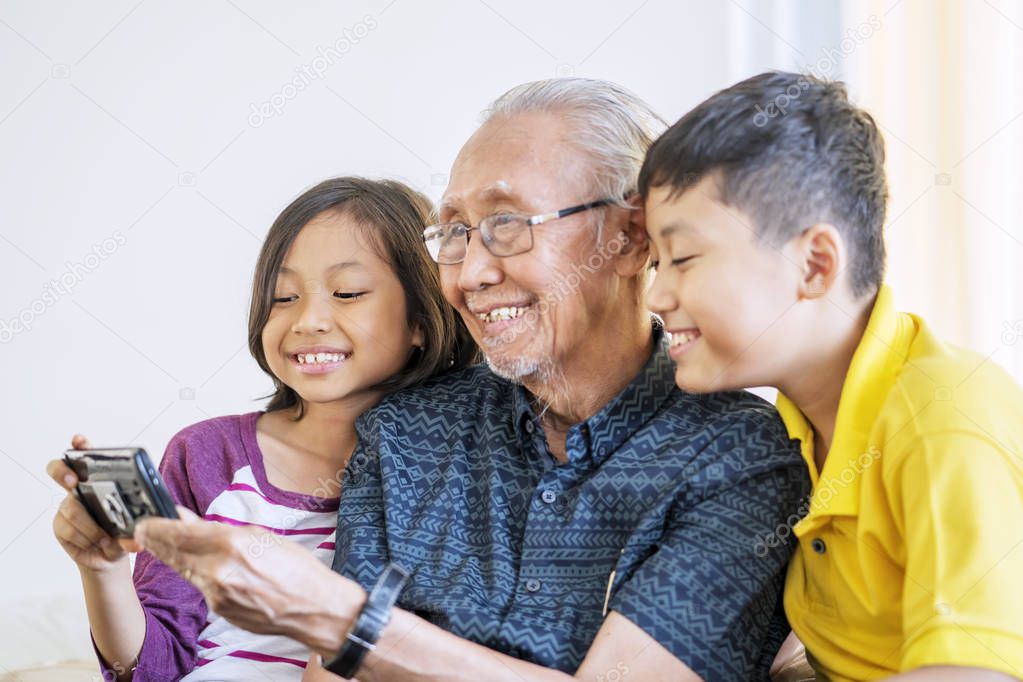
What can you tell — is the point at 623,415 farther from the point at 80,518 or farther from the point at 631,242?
the point at 80,518

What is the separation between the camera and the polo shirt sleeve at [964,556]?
110cm

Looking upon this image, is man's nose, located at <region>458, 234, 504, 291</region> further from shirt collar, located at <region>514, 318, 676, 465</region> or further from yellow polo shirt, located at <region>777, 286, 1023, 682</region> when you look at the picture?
yellow polo shirt, located at <region>777, 286, 1023, 682</region>

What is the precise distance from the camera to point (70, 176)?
3.33 metres

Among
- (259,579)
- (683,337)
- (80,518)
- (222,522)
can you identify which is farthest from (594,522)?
(80,518)

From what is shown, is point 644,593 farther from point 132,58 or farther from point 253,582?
point 132,58

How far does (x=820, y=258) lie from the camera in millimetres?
1374

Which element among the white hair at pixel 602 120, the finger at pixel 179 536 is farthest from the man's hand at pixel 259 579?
the white hair at pixel 602 120

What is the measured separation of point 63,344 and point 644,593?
250 cm

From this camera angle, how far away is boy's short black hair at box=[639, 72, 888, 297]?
137 centimetres

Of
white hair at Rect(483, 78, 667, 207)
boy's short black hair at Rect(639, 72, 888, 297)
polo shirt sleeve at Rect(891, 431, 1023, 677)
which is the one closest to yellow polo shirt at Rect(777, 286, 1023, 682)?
polo shirt sleeve at Rect(891, 431, 1023, 677)

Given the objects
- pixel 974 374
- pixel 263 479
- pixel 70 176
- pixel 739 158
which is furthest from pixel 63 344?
pixel 974 374

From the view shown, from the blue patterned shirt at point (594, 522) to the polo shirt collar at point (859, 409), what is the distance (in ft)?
0.45

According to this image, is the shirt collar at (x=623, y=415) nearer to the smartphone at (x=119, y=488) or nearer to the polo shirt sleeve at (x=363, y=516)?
the polo shirt sleeve at (x=363, y=516)

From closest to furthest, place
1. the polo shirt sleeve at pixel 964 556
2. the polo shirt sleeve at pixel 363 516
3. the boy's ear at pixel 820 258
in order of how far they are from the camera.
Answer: the polo shirt sleeve at pixel 964 556 → the boy's ear at pixel 820 258 → the polo shirt sleeve at pixel 363 516
